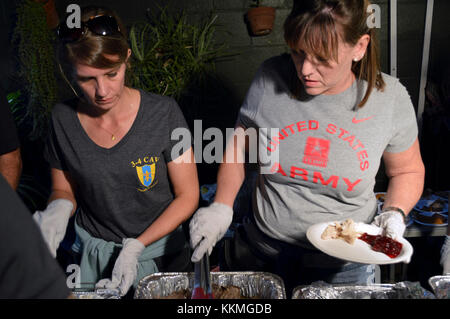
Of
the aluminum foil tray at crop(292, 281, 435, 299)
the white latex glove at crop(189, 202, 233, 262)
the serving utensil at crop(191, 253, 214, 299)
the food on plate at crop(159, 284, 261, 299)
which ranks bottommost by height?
the food on plate at crop(159, 284, 261, 299)

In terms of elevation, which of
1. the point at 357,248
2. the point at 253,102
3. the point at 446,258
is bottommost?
the point at 446,258

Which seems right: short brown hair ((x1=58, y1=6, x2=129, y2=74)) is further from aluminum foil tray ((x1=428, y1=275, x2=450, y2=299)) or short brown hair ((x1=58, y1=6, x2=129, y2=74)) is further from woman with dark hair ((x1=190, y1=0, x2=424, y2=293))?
aluminum foil tray ((x1=428, y1=275, x2=450, y2=299))

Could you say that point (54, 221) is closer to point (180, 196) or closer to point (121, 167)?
point (121, 167)

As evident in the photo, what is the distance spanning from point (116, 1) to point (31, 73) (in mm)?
879

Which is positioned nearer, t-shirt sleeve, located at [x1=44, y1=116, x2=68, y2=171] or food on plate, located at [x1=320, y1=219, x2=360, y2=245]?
food on plate, located at [x1=320, y1=219, x2=360, y2=245]

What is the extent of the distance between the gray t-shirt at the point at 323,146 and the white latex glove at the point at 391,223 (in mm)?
79

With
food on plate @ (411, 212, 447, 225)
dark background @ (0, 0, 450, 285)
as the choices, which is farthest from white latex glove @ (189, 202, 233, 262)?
dark background @ (0, 0, 450, 285)

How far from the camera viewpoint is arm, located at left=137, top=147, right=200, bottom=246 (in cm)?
143

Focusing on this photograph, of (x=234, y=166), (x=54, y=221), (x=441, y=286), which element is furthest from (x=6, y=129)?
(x=441, y=286)

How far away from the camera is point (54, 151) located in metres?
1.48

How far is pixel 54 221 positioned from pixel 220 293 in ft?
2.22

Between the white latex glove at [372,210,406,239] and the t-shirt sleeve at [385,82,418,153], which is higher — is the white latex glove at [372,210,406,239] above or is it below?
below

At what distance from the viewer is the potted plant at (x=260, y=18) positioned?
9.05ft

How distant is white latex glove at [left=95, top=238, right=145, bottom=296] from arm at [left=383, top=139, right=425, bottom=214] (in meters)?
0.94
